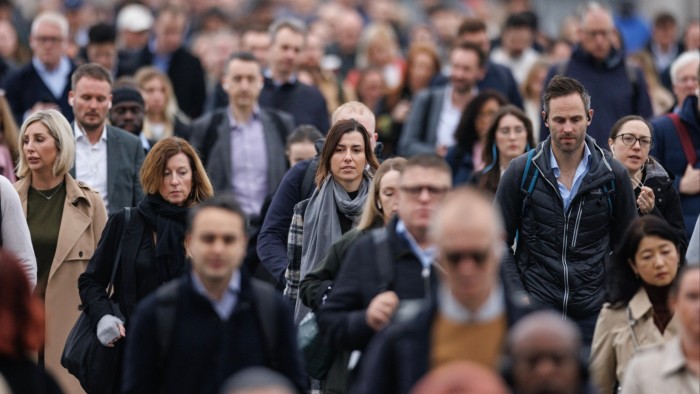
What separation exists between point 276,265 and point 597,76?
4.69 m

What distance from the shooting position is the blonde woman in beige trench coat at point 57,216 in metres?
12.0

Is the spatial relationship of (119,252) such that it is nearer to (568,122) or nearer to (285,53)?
(568,122)

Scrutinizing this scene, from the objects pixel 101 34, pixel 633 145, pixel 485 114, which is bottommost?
pixel 633 145

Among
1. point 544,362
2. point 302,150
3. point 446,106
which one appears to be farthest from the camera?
point 446,106

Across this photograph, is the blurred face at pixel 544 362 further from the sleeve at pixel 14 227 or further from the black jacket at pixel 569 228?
the sleeve at pixel 14 227

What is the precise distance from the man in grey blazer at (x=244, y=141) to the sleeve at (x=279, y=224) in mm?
2564

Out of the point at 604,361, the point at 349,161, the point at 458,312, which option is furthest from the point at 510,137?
the point at 458,312

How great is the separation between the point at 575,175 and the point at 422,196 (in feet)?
8.81

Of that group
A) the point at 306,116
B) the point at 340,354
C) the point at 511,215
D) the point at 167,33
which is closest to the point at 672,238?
the point at 511,215

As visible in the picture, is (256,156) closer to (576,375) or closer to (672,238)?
(672,238)

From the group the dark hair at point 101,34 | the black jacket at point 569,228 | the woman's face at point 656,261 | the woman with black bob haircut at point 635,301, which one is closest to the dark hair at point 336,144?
the black jacket at point 569,228

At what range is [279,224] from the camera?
1170 cm

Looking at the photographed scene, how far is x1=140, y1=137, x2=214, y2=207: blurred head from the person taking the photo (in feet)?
36.5

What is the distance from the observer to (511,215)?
1061 cm
